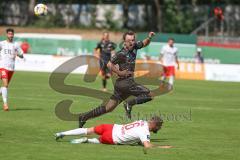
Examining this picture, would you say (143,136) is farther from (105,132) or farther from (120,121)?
(120,121)

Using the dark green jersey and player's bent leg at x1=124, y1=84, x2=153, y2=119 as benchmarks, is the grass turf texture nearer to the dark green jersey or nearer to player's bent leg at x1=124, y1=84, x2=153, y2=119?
→ player's bent leg at x1=124, y1=84, x2=153, y2=119

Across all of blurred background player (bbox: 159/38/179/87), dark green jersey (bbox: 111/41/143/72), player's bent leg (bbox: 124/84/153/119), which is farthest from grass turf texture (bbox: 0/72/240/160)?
blurred background player (bbox: 159/38/179/87)

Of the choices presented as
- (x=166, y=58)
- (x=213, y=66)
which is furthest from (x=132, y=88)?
(x=213, y=66)

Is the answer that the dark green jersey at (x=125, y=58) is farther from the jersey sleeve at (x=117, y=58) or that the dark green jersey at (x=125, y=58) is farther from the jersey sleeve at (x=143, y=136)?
the jersey sleeve at (x=143, y=136)

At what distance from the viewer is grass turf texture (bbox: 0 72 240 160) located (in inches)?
529

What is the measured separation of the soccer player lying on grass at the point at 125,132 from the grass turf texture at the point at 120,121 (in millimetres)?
197

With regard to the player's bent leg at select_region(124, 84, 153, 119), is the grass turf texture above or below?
below

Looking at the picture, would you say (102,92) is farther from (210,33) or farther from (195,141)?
(210,33)

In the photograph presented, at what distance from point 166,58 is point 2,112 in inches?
Answer: 622

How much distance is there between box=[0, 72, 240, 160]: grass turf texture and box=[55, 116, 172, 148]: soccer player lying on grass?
0.20 meters

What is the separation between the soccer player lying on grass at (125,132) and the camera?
14125mm

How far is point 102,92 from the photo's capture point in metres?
30.6

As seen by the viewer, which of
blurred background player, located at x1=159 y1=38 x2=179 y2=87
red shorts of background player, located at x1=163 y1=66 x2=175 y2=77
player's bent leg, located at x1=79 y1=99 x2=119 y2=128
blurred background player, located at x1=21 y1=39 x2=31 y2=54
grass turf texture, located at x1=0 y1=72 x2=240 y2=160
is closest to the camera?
grass turf texture, located at x1=0 y1=72 x2=240 y2=160

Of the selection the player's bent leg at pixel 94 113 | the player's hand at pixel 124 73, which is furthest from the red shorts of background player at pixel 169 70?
the player's bent leg at pixel 94 113
